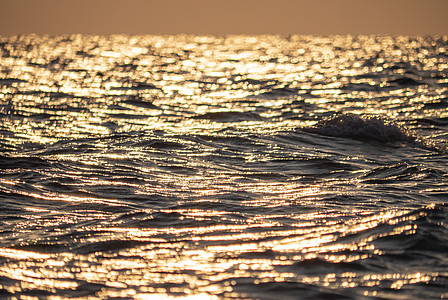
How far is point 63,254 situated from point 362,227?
3468 millimetres

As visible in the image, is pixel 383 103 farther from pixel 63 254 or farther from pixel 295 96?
pixel 63 254

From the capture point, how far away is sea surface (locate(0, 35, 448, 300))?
19.1 ft

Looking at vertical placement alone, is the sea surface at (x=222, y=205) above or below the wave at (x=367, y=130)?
below

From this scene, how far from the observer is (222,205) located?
8375 millimetres

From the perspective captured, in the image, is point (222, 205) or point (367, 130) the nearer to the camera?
point (222, 205)

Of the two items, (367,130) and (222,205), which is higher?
(367,130)

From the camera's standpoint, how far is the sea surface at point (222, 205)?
5.83m

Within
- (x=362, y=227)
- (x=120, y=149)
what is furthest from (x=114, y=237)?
(x=120, y=149)

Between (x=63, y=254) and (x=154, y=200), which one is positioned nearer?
(x=63, y=254)

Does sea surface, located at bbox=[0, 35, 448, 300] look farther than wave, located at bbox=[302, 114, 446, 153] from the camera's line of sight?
No

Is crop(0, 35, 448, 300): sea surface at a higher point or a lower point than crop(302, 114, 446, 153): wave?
lower

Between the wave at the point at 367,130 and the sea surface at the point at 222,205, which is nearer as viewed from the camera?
the sea surface at the point at 222,205

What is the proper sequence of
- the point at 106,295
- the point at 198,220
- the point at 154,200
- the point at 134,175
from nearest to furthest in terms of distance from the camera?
the point at 106,295 → the point at 198,220 → the point at 154,200 → the point at 134,175

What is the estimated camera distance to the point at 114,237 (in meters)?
6.99
